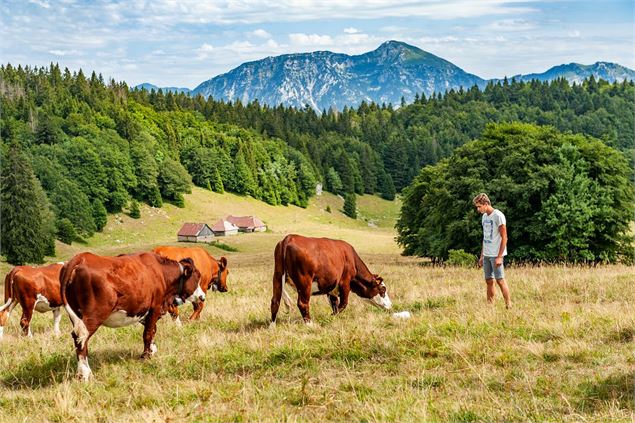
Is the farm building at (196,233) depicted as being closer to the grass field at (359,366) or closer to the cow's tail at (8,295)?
the cow's tail at (8,295)

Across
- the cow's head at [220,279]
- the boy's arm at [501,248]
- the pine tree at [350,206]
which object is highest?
the boy's arm at [501,248]

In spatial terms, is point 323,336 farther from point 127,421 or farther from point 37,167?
point 37,167

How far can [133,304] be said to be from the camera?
397 inches

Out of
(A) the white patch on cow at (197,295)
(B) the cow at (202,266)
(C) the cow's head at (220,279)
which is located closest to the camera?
(A) the white patch on cow at (197,295)

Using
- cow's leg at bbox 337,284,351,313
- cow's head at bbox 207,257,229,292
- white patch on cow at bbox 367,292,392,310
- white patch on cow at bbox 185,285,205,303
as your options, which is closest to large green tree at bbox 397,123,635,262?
cow's head at bbox 207,257,229,292

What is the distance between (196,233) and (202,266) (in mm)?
100401

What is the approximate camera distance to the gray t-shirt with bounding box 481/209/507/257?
554 inches

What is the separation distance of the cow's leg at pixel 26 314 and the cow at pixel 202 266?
2916 millimetres

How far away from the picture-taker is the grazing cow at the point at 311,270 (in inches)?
507

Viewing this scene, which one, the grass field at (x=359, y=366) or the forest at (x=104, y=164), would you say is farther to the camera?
the forest at (x=104, y=164)

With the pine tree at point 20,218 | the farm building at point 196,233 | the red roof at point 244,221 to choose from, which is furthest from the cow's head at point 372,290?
the red roof at point 244,221

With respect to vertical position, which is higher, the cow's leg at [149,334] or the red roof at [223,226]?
the cow's leg at [149,334]

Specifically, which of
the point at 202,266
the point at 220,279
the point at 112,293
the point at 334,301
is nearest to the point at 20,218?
the point at 220,279

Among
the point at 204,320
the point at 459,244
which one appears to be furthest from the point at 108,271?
the point at 459,244
